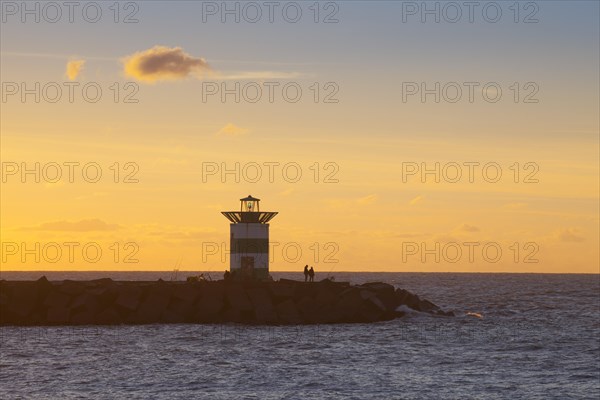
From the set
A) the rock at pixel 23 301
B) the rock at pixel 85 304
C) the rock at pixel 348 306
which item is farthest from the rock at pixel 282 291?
the rock at pixel 23 301

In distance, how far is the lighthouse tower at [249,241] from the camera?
56.9 metres

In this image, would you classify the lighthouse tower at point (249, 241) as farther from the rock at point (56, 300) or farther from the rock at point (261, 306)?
the rock at point (56, 300)

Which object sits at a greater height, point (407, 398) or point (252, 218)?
point (252, 218)

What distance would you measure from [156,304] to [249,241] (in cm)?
604

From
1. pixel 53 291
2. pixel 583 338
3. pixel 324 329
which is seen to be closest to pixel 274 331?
pixel 324 329

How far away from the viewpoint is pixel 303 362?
42.2 metres

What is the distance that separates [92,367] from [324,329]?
16366mm

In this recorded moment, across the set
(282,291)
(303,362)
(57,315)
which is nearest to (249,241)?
(282,291)

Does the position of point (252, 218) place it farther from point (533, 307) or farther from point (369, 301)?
point (533, 307)

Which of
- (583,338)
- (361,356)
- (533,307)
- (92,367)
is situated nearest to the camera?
(92,367)

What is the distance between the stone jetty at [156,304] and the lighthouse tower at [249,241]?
5.03ft

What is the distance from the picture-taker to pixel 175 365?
135 feet

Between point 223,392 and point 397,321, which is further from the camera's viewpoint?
point 397,321

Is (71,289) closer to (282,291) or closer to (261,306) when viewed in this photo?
(261,306)
